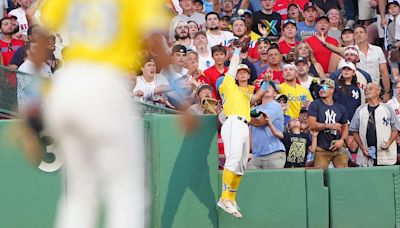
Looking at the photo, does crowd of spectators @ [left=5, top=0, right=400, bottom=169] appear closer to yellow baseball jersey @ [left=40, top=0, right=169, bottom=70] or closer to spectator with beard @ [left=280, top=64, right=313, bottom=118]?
spectator with beard @ [left=280, top=64, right=313, bottom=118]

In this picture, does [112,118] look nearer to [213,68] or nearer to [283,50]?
[213,68]

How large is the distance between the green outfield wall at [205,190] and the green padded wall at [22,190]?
1 centimetres

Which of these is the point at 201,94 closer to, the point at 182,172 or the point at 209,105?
the point at 209,105

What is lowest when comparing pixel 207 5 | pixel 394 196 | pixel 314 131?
pixel 394 196

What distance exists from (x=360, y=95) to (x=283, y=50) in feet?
5.83

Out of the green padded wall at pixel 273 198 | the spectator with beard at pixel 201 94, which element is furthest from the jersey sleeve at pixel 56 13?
the spectator with beard at pixel 201 94

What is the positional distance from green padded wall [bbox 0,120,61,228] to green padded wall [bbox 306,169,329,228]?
3.01 m

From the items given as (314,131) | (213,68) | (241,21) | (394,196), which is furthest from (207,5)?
(394,196)

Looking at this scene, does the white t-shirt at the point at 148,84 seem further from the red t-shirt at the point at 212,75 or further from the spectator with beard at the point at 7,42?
the spectator with beard at the point at 7,42

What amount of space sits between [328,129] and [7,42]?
4331 mm

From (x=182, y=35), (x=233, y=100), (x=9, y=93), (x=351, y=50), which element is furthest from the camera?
(x=351, y=50)

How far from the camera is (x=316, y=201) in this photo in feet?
39.0

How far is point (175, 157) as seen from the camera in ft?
36.4

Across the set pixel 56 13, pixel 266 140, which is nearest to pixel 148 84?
pixel 266 140
